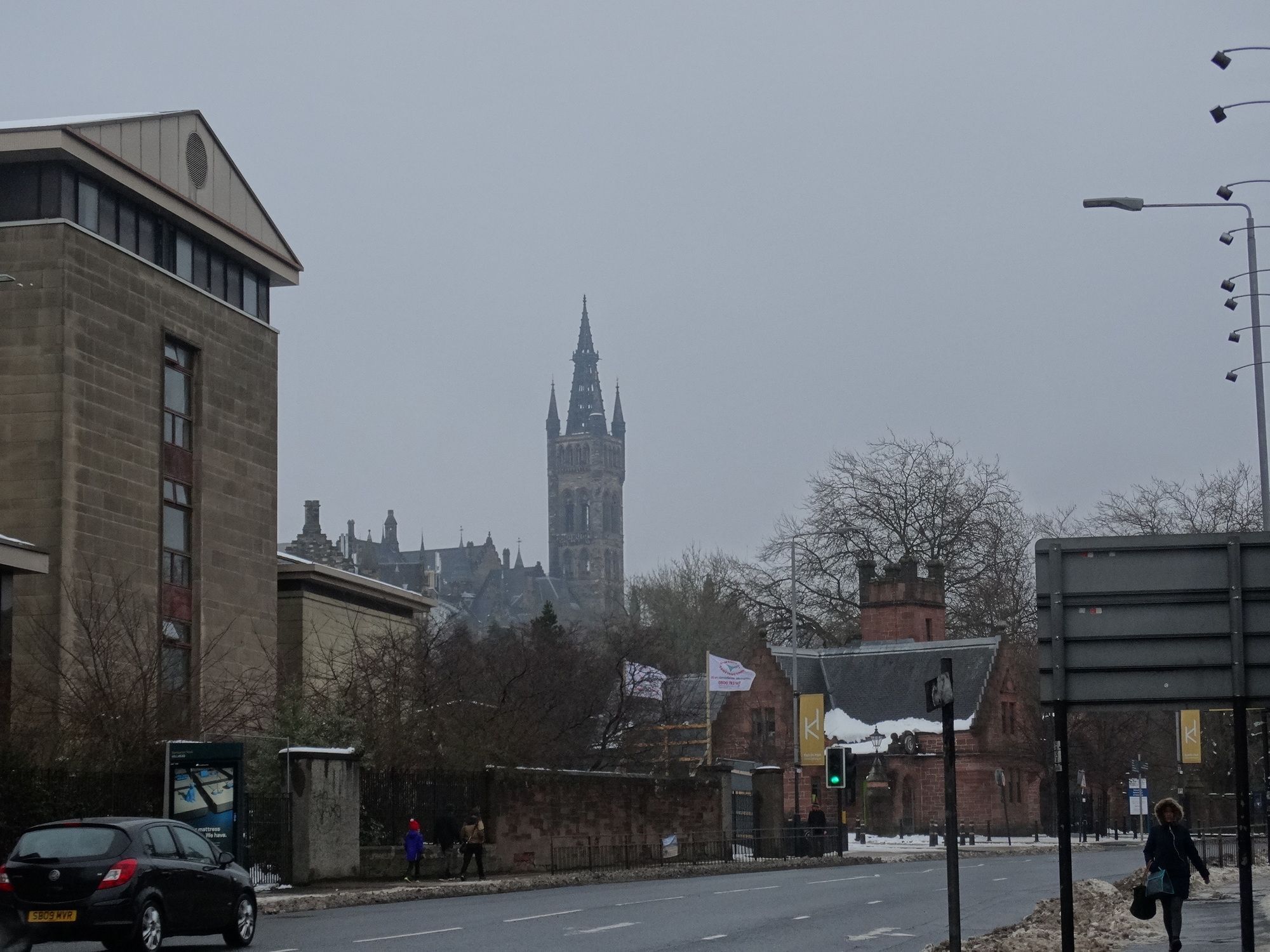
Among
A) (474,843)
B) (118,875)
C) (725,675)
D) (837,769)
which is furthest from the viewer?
(725,675)

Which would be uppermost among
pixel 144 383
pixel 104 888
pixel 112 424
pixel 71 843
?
pixel 144 383

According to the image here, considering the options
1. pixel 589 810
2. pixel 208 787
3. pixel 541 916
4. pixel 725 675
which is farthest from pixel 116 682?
pixel 725 675

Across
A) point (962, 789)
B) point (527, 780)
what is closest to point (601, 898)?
point (527, 780)

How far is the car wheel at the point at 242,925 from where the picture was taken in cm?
2003

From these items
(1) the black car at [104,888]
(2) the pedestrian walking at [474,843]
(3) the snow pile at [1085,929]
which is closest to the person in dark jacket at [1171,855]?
(3) the snow pile at [1085,929]

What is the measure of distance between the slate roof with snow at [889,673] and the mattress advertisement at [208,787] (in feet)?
177

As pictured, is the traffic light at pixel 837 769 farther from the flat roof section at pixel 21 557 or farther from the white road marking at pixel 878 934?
the white road marking at pixel 878 934

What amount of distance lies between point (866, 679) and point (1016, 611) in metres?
9.44

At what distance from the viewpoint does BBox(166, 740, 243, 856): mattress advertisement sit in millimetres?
28406

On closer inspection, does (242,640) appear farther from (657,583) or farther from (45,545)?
(657,583)

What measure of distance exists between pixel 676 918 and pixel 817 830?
31.7 m

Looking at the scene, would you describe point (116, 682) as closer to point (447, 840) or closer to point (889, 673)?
point (447, 840)

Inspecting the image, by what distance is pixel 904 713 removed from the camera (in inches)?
3233

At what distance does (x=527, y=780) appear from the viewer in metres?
42.2
